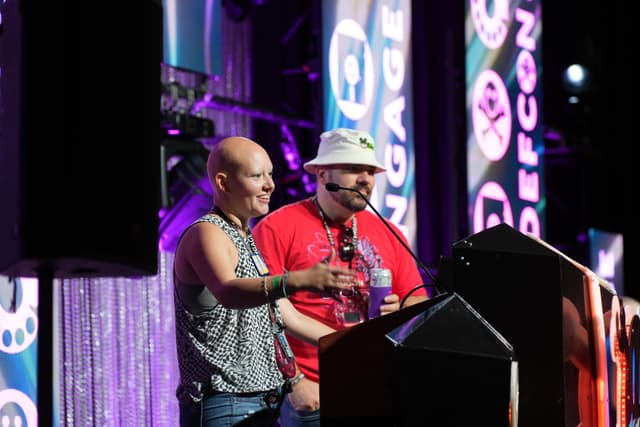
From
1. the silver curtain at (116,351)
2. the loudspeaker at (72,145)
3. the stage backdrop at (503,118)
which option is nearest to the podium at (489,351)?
the loudspeaker at (72,145)

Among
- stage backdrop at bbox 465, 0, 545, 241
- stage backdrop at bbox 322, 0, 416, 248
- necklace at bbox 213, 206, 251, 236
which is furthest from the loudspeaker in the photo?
stage backdrop at bbox 465, 0, 545, 241

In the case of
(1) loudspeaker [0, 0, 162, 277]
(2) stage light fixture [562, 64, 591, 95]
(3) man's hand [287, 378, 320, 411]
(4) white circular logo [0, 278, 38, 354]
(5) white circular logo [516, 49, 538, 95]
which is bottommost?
Result: (3) man's hand [287, 378, 320, 411]

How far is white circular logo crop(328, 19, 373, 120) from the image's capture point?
4680 mm

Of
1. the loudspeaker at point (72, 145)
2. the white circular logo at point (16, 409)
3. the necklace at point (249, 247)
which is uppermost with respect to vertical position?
the loudspeaker at point (72, 145)

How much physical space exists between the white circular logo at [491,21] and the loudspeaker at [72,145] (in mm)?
4460

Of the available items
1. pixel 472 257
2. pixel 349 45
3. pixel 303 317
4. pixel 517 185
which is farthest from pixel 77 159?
pixel 517 185

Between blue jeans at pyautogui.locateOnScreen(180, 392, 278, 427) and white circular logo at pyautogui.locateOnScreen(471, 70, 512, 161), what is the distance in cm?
369

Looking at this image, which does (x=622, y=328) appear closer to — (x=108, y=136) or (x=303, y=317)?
(x=303, y=317)

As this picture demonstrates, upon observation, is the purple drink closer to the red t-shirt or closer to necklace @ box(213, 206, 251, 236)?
the red t-shirt

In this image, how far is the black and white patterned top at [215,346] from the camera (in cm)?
247

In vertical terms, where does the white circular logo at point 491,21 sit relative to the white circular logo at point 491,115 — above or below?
above

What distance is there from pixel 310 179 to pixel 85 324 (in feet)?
5.24

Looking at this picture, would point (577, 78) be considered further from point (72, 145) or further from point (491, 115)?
point (72, 145)

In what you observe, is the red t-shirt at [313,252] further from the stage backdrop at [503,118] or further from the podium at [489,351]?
the stage backdrop at [503,118]
